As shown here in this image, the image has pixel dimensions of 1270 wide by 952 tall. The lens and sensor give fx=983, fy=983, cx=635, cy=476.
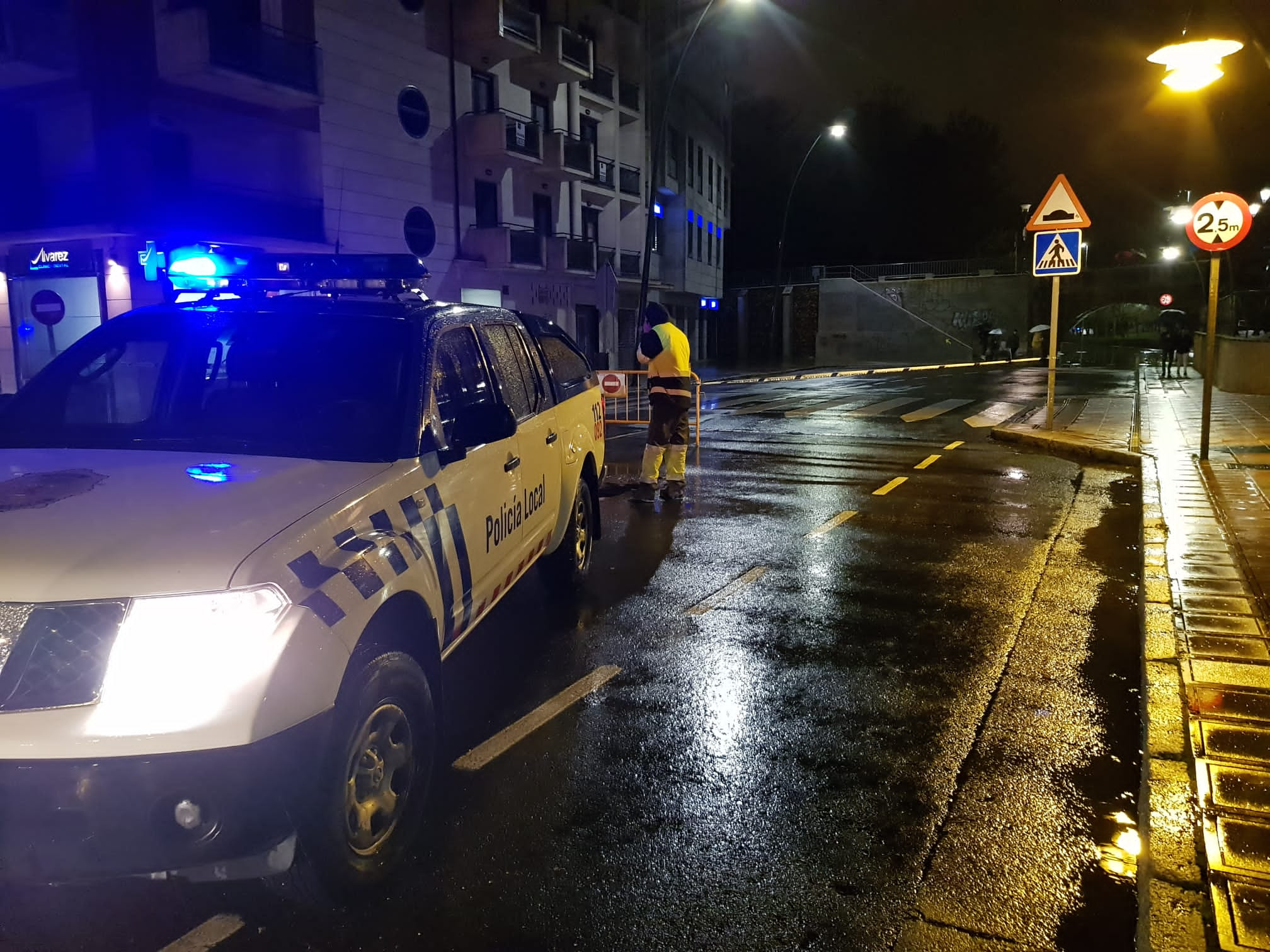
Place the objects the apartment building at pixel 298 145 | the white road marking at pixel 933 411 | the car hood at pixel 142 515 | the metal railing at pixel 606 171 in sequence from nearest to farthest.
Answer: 1. the car hood at pixel 142 515
2. the apartment building at pixel 298 145
3. the white road marking at pixel 933 411
4. the metal railing at pixel 606 171

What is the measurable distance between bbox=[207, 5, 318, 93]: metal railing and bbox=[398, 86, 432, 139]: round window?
12.0 feet

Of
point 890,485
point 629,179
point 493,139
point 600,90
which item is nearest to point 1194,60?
point 890,485

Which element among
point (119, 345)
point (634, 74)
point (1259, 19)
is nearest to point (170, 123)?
point (119, 345)

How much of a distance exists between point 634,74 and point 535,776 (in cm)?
3841

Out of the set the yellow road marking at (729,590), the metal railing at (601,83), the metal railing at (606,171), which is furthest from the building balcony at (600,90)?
the yellow road marking at (729,590)

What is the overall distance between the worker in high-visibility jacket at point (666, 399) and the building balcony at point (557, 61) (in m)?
22.0

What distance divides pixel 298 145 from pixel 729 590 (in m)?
19.1

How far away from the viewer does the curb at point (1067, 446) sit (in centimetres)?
1245

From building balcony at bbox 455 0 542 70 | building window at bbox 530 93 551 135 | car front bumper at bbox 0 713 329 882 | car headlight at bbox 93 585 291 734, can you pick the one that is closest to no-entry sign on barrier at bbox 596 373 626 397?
car headlight at bbox 93 585 291 734

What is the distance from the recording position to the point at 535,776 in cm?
396

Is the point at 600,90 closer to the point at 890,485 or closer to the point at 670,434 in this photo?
the point at 890,485

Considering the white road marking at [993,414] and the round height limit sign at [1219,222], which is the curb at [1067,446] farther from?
the round height limit sign at [1219,222]

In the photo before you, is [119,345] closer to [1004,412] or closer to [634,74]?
[1004,412]

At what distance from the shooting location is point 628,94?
37938mm
